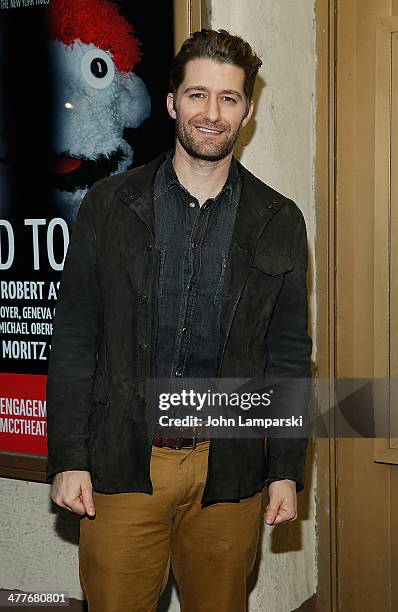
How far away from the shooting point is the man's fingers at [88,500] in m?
2.25

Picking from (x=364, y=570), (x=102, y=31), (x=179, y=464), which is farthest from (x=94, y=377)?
(x=364, y=570)

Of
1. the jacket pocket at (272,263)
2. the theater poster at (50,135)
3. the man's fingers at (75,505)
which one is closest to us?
the man's fingers at (75,505)

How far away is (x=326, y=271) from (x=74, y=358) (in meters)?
1.47

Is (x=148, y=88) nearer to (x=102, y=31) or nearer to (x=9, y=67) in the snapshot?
(x=102, y=31)

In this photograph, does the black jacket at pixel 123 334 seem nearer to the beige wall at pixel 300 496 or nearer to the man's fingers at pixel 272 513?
the man's fingers at pixel 272 513

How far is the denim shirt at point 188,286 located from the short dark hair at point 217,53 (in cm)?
34

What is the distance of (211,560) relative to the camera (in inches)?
92.6

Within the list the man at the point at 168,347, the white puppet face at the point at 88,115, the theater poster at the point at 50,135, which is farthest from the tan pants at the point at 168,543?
the white puppet face at the point at 88,115

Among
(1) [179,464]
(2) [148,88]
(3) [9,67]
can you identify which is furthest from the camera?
(3) [9,67]

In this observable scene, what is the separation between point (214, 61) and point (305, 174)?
1177 mm

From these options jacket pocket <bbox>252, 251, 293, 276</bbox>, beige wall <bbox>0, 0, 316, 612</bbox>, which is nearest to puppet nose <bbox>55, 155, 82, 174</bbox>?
beige wall <bbox>0, 0, 316, 612</bbox>

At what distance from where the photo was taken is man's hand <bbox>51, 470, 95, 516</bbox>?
225 centimetres

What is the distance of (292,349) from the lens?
2453mm

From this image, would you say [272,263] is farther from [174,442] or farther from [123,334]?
[174,442]
